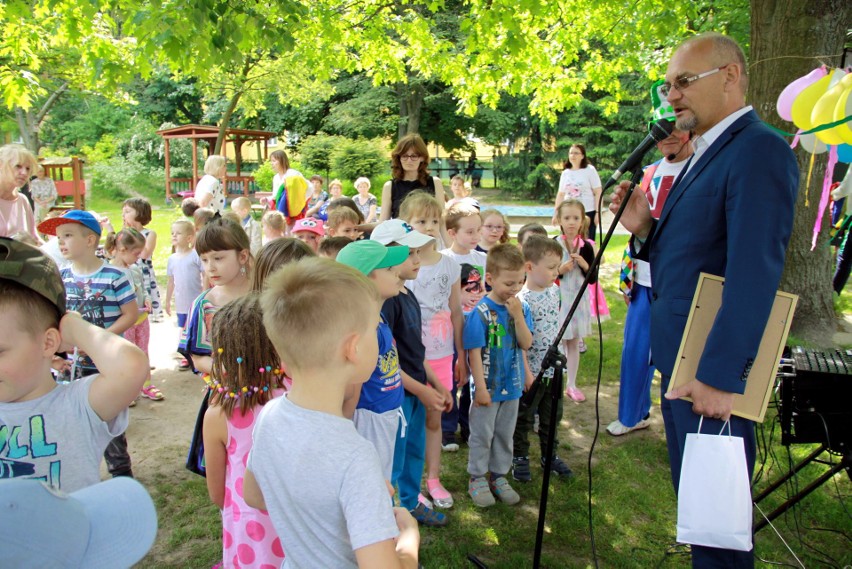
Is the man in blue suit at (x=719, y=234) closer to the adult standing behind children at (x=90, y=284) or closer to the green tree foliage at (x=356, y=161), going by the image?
the adult standing behind children at (x=90, y=284)

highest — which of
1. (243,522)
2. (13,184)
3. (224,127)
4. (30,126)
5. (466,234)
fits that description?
(30,126)

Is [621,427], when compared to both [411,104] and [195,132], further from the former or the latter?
[411,104]

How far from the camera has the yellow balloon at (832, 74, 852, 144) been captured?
2.90 m

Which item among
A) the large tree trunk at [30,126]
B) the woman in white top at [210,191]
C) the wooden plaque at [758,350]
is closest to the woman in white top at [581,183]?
the woman in white top at [210,191]

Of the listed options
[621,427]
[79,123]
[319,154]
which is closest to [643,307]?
[621,427]

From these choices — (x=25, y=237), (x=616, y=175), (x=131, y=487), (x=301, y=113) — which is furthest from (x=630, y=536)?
(x=301, y=113)

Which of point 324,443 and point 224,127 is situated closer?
point 324,443

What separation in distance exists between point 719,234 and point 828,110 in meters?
1.42

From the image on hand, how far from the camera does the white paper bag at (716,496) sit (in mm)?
1988

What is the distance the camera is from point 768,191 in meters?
2.06

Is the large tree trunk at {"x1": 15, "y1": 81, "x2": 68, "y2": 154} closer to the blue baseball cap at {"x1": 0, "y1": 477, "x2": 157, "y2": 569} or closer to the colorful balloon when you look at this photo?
the colorful balloon

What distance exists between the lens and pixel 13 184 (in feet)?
16.5

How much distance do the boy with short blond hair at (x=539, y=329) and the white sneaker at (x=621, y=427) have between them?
800 mm

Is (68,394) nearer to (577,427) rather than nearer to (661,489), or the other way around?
(661,489)
